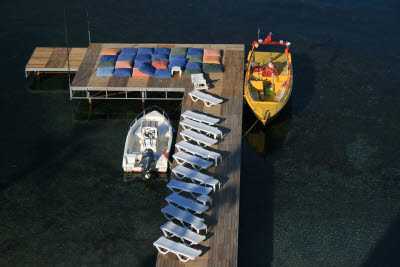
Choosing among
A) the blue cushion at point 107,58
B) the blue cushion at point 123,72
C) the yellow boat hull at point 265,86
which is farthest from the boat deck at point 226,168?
the blue cushion at point 107,58

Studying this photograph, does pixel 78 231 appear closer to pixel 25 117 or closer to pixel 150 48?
pixel 25 117

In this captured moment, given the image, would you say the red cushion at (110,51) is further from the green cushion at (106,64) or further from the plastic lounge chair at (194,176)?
the plastic lounge chair at (194,176)

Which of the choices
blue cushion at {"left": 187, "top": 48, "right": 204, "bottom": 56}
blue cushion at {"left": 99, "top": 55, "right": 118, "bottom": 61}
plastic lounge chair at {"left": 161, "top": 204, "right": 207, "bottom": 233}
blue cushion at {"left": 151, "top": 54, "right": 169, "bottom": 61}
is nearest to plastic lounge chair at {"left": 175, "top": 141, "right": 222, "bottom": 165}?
plastic lounge chair at {"left": 161, "top": 204, "right": 207, "bottom": 233}

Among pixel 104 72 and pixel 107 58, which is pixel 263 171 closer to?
pixel 104 72

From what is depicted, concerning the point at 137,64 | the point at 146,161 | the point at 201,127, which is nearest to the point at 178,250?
the point at 146,161

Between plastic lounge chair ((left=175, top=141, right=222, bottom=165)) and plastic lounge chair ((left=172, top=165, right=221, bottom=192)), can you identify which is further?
plastic lounge chair ((left=175, top=141, right=222, bottom=165))

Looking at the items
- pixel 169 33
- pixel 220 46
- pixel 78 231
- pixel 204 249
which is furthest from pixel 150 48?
pixel 204 249

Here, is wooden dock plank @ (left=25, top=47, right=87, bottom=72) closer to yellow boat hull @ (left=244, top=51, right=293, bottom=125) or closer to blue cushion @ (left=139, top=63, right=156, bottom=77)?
blue cushion @ (left=139, top=63, right=156, bottom=77)
